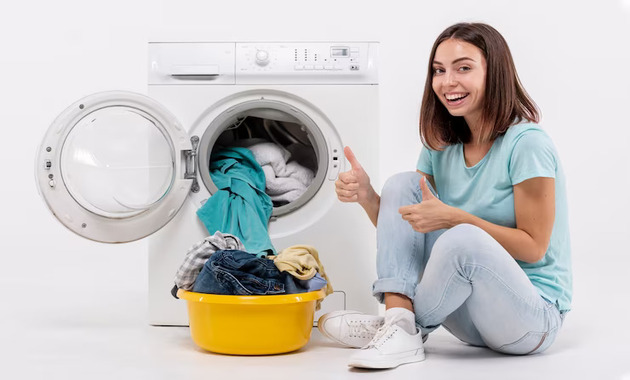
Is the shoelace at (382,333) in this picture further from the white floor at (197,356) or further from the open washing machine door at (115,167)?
the open washing machine door at (115,167)

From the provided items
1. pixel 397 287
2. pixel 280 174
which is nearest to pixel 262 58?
pixel 280 174

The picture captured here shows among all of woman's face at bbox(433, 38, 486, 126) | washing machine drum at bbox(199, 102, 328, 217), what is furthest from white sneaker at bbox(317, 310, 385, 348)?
woman's face at bbox(433, 38, 486, 126)

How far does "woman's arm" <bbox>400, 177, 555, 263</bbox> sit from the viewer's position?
204cm

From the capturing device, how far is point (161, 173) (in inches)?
102

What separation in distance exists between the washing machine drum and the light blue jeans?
1.67ft

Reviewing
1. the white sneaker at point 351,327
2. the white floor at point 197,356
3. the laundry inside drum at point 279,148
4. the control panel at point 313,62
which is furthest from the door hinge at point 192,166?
the white sneaker at point 351,327

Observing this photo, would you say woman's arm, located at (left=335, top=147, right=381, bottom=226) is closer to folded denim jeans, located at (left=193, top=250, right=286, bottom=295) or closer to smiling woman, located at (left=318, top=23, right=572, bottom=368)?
smiling woman, located at (left=318, top=23, right=572, bottom=368)

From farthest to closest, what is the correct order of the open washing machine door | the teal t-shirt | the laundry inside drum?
the laundry inside drum → the open washing machine door → the teal t-shirt

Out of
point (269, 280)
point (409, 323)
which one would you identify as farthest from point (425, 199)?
point (269, 280)

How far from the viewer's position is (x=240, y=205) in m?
2.59

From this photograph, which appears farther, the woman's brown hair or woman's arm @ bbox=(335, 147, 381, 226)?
woman's arm @ bbox=(335, 147, 381, 226)

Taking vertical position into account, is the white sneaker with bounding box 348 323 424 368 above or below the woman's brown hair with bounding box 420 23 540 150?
below

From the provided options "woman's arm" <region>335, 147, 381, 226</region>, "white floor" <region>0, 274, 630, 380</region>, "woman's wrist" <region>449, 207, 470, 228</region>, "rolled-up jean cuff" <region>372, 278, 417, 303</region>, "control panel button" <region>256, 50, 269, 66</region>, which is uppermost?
"control panel button" <region>256, 50, 269, 66</region>

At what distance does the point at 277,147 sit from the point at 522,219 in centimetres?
104
